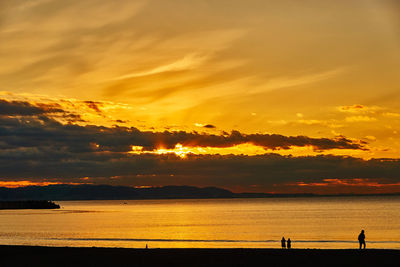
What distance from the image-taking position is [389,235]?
92938 millimetres
